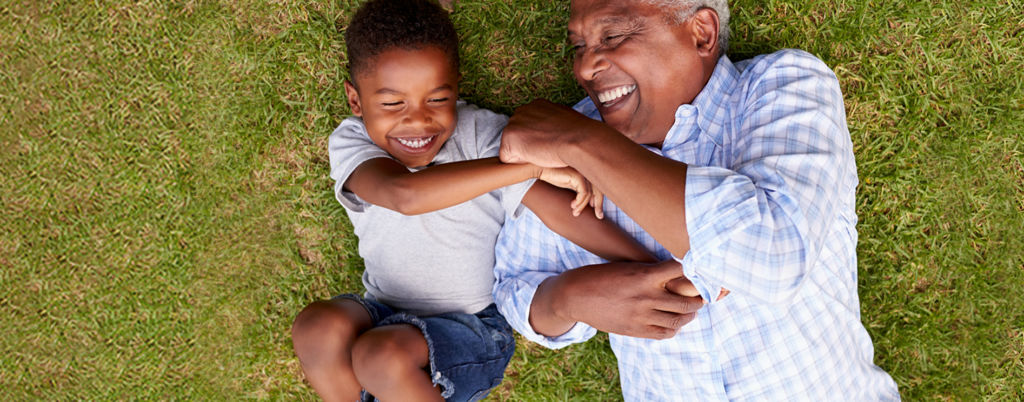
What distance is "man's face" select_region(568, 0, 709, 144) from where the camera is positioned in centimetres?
233

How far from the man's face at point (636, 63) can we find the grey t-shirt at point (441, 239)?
629 mm

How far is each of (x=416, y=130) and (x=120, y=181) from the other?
2073 mm

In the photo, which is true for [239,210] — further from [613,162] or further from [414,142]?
[613,162]

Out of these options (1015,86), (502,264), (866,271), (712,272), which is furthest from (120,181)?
(1015,86)

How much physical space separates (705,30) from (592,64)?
0.50 meters

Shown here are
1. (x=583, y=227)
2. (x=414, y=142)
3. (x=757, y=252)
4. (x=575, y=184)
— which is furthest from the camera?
(x=414, y=142)

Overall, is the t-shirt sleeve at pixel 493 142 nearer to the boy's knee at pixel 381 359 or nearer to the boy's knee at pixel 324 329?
the boy's knee at pixel 381 359

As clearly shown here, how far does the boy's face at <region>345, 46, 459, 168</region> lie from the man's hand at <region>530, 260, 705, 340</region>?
859 mm

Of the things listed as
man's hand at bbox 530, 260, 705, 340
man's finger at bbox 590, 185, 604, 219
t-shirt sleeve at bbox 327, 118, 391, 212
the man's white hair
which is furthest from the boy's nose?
the man's white hair

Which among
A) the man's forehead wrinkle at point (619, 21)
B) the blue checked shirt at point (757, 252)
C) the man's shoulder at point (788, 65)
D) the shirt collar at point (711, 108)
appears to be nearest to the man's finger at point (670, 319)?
the blue checked shirt at point (757, 252)

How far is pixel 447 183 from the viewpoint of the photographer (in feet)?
7.73

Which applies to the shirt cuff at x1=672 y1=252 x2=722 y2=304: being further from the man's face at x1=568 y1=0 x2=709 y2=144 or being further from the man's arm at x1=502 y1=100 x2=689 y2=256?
the man's face at x1=568 y1=0 x2=709 y2=144

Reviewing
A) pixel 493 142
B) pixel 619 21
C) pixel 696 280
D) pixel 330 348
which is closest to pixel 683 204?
pixel 696 280

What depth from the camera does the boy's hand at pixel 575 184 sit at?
2.41m
